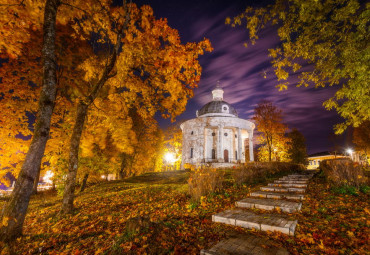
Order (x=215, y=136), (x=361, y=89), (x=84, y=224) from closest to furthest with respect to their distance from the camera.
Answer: (x=84, y=224) < (x=361, y=89) < (x=215, y=136)

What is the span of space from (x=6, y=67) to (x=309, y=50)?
1830cm

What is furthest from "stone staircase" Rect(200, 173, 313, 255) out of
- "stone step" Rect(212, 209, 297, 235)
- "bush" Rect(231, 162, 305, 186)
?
"bush" Rect(231, 162, 305, 186)

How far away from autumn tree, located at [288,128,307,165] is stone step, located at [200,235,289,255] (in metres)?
33.4

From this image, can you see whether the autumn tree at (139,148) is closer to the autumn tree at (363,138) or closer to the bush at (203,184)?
the bush at (203,184)

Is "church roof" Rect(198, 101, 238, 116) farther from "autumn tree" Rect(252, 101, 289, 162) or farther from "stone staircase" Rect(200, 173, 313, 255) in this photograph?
"stone staircase" Rect(200, 173, 313, 255)

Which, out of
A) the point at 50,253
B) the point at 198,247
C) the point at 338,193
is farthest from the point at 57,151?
the point at 338,193

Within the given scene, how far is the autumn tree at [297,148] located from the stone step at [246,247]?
110 feet

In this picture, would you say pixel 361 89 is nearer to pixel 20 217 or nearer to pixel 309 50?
pixel 309 50

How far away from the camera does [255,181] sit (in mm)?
9547

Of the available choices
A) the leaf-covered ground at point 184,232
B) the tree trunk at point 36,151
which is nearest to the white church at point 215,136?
the leaf-covered ground at point 184,232

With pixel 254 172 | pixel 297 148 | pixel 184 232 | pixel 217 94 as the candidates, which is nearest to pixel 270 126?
pixel 297 148

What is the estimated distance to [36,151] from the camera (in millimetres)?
4688

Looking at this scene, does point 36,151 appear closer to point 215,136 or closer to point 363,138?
point 215,136

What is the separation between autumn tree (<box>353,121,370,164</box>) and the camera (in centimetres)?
3095
